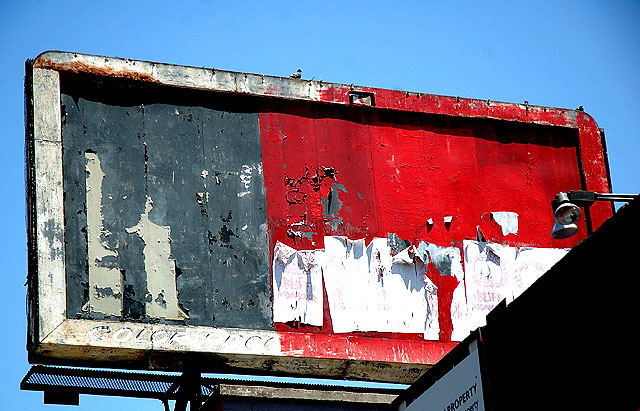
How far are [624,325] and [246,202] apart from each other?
6.75 metres

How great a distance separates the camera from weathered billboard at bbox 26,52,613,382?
1241 centimetres

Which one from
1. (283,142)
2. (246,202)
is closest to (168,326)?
(246,202)

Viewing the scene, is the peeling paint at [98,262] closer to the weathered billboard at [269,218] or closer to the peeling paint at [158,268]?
the weathered billboard at [269,218]

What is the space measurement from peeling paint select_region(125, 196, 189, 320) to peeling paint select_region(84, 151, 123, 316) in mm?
328

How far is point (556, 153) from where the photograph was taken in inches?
602

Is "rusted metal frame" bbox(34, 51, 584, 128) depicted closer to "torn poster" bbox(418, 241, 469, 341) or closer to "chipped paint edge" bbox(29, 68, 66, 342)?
"chipped paint edge" bbox(29, 68, 66, 342)

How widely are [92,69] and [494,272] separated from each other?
5.65 meters

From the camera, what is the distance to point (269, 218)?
13406 mm

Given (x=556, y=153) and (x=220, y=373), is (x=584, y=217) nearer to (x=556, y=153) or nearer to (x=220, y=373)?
(x=556, y=153)

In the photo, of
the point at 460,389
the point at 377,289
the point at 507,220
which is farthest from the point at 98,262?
the point at 507,220

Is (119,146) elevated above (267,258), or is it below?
above

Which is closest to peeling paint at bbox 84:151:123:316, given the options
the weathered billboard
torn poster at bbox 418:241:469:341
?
the weathered billboard

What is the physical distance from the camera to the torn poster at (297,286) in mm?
13172

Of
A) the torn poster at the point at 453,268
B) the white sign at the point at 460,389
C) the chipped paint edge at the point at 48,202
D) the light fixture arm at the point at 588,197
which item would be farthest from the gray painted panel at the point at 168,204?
the light fixture arm at the point at 588,197
